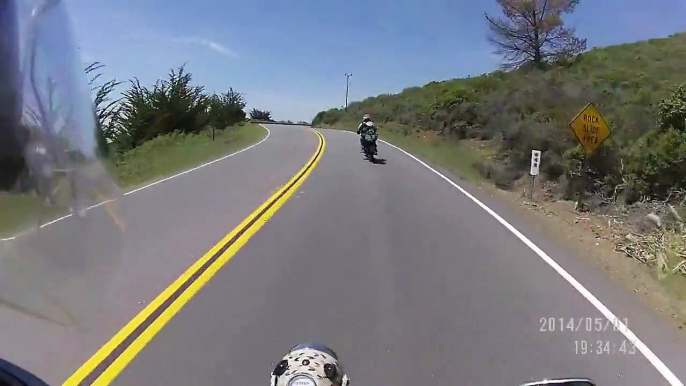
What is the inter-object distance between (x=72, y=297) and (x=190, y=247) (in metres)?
3.33

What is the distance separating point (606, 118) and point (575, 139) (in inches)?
53.6

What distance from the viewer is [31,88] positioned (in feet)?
10.9

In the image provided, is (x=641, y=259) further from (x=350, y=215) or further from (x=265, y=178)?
(x=265, y=178)

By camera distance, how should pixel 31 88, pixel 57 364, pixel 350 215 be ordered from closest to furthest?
1. pixel 31 88
2. pixel 57 364
3. pixel 350 215

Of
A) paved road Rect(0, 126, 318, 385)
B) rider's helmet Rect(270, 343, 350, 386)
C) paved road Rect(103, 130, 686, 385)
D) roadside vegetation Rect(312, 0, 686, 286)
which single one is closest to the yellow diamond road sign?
roadside vegetation Rect(312, 0, 686, 286)

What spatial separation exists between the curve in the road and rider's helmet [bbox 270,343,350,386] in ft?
7.30

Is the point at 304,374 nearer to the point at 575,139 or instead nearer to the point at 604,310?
the point at 604,310

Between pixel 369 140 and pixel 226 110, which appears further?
pixel 226 110

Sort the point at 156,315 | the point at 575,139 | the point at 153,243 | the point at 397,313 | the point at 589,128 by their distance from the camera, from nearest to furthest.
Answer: the point at 156,315, the point at 397,313, the point at 153,243, the point at 589,128, the point at 575,139

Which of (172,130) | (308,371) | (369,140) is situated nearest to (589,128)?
(369,140)

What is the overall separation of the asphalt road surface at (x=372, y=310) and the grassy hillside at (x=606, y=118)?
28.7ft

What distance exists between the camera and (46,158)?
349 cm

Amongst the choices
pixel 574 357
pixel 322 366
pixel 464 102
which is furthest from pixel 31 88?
pixel 464 102

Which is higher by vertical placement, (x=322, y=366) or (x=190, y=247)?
(x=322, y=366)
